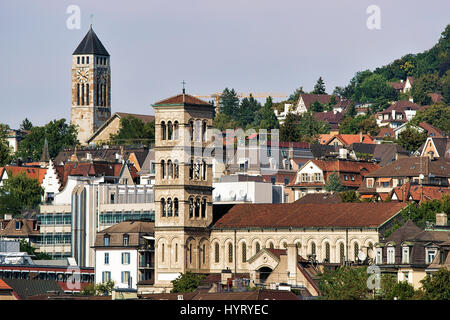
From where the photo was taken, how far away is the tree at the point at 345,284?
112 meters

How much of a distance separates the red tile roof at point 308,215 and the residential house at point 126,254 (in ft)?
24.9

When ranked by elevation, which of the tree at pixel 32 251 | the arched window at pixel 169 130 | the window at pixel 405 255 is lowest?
the tree at pixel 32 251

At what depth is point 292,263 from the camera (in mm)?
125562

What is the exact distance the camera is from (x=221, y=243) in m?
143

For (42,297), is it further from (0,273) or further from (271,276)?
(0,273)

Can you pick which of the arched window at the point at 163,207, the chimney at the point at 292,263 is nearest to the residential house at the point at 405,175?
the arched window at the point at 163,207

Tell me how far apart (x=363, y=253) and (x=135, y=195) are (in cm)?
4501

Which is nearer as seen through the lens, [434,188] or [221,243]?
[221,243]

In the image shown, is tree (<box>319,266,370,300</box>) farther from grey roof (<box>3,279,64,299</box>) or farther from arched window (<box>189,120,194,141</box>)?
grey roof (<box>3,279,64,299</box>)

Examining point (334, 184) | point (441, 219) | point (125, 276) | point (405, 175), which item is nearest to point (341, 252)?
point (441, 219)

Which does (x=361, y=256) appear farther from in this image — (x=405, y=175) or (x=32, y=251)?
(x=32, y=251)

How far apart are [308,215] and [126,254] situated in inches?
676

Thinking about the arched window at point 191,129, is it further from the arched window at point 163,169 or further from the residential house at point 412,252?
the residential house at point 412,252
